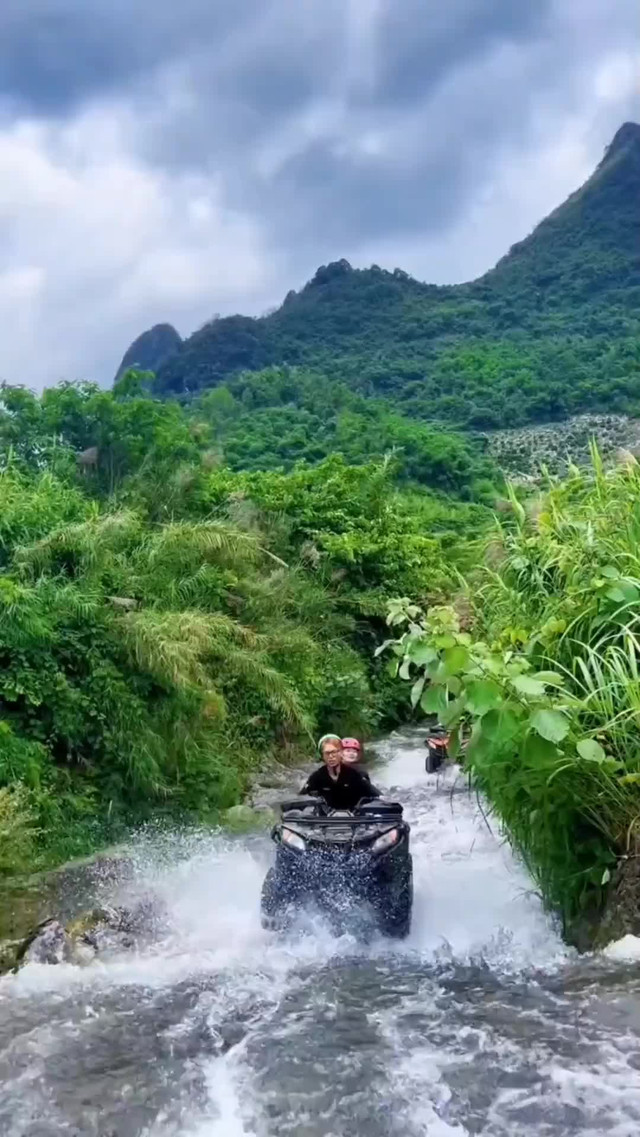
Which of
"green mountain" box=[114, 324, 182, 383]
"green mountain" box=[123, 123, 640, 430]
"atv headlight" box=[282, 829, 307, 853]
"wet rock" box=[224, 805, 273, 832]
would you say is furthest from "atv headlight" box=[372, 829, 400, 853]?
"green mountain" box=[114, 324, 182, 383]

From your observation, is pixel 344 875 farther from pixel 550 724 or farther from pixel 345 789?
pixel 550 724

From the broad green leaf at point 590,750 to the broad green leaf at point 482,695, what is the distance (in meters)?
0.47

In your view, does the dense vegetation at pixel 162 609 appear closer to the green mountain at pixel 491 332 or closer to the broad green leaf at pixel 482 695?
the broad green leaf at pixel 482 695

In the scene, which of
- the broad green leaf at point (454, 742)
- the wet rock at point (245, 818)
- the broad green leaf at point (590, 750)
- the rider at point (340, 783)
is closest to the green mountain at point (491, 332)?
the wet rock at point (245, 818)

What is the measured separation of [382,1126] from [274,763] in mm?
9410

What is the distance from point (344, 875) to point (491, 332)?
55.1m

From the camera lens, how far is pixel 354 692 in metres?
16.2

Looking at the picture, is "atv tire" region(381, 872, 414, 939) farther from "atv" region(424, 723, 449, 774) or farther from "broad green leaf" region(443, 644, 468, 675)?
"atv" region(424, 723, 449, 774)

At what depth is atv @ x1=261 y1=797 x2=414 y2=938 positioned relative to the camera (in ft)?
23.6

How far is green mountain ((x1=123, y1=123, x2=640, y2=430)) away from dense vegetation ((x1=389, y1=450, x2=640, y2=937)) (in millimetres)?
36248

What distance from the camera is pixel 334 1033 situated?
5.88 m

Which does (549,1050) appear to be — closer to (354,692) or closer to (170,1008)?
(170,1008)

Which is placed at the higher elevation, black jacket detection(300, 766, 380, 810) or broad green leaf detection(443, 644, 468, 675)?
broad green leaf detection(443, 644, 468, 675)

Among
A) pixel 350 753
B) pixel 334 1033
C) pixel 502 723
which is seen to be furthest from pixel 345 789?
pixel 502 723
